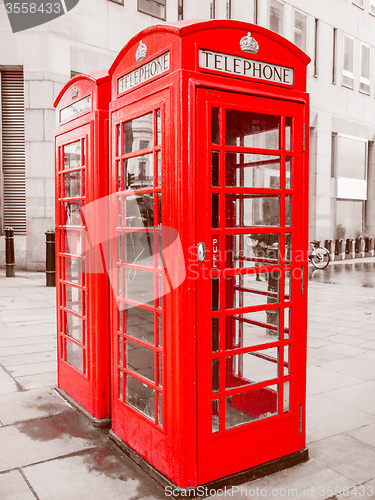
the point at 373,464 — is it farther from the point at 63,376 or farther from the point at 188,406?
the point at 63,376

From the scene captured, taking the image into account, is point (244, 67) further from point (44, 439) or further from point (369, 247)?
point (369, 247)

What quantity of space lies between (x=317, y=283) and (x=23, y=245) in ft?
25.7

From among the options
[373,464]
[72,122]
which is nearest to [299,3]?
[72,122]

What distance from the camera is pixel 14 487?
9.66ft

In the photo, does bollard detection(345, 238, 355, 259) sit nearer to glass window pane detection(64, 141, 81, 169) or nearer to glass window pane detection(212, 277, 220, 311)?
glass window pane detection(212, 277, 220, 311)

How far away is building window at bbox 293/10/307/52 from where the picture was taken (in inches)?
758

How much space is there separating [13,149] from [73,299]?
1048 cm

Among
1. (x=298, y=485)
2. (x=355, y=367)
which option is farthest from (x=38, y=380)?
(x=355, y=367)

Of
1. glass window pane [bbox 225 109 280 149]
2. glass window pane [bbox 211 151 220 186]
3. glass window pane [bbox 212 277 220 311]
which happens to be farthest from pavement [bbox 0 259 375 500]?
glass window pane [bbox 225 109 280 149]

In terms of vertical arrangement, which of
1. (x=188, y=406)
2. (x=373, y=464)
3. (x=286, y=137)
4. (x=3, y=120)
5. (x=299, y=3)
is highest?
(x=299, y=3)

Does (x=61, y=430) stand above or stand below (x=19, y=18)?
below

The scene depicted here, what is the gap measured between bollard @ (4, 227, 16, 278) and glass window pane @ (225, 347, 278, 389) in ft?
24.9

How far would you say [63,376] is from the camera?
450 cm

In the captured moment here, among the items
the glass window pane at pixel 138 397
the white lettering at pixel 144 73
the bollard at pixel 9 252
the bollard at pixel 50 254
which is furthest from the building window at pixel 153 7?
the glass window pane at pixel 138 397
